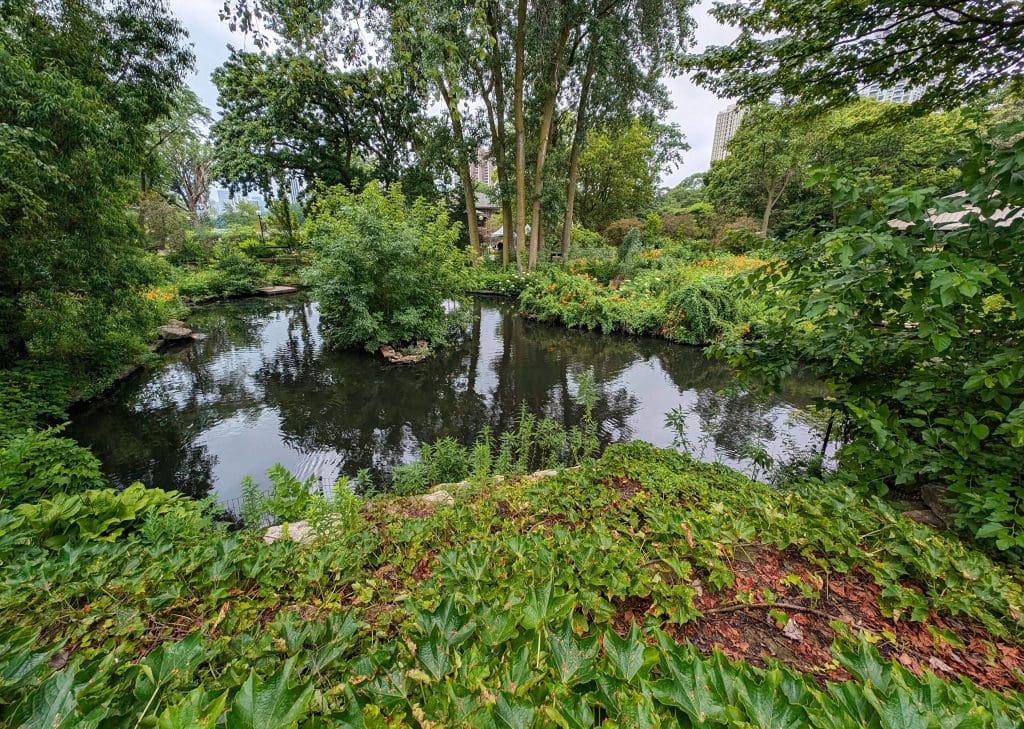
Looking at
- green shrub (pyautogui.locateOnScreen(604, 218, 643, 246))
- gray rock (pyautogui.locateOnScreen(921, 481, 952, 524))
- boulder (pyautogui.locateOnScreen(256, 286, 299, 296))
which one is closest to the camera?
gray rock (pyautogui.locateOnScreen(921, 481, 952, 524))

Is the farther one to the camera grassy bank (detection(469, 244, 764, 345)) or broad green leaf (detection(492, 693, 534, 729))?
grassy bank (detection(469, 244, 764, 345))

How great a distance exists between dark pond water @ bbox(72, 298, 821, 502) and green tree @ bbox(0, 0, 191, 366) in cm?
131

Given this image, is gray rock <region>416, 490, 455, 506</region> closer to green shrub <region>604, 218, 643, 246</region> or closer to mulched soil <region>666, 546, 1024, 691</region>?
mulched soil <region>666, 546, 1024, 691</region>

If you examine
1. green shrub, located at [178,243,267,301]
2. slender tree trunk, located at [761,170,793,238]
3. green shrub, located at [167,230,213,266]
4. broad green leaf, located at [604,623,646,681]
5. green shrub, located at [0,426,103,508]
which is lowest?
green shrub, located at [0,426,103,508]

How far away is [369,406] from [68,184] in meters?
4.13

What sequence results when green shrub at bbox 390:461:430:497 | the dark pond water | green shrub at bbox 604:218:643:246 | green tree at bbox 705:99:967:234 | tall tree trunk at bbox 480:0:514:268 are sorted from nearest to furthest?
green shrub at bbox 390:461:430:497, the dark pond water, tall tree trunk at bbox 480:0:514:268, green tree at bbox 705:99:967:234, green shrub at bbox 604:218:643:246

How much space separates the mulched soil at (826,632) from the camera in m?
1.21

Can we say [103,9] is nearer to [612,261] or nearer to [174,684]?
[174,684]

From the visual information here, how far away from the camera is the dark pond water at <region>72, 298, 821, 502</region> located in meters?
4.45

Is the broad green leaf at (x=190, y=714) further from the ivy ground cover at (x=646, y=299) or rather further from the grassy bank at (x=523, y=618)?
the ivy ground cover at (x=646, y=299)

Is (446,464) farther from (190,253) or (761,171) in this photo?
(761,171)

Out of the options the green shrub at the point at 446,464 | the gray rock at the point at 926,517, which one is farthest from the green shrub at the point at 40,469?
the gray rock at the point at 926,517

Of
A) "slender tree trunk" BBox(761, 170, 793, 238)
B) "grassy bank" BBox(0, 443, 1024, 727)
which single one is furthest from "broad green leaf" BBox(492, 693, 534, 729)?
"slender tree trunk" BBox(761, 170, 793, 238)

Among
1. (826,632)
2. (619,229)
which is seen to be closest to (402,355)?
(826,632)
